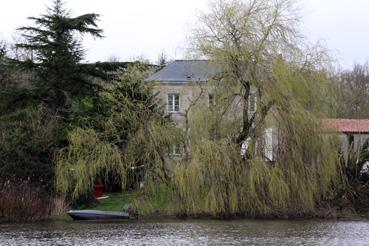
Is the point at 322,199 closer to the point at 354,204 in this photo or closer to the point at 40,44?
the point at 354,204

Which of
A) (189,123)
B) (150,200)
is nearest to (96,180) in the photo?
(150,200)

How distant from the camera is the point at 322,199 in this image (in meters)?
33.2

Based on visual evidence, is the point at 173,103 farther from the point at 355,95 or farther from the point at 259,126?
the point at 355,95

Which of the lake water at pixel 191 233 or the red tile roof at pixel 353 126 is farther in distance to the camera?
the red tile roof at pixel 353 126

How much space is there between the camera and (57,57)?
39.4 m

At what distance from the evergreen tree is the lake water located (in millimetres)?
10479

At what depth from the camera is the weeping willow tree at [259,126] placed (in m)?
31.6

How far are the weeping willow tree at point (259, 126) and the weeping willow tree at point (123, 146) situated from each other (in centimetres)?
163

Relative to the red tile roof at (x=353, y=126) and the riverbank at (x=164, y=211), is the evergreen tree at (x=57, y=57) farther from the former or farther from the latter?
the red tile roof at (x=353, y=126)

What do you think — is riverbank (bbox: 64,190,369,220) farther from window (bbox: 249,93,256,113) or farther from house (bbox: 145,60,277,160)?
window (bbox: 249,93,256,113)

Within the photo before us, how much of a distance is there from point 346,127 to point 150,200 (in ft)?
74.1

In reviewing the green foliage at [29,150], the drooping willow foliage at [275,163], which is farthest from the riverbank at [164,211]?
the green foliage at [29,150]

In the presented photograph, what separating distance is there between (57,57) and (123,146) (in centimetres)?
858

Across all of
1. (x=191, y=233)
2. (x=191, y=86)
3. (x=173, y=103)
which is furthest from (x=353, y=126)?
(x=191, y=233)
